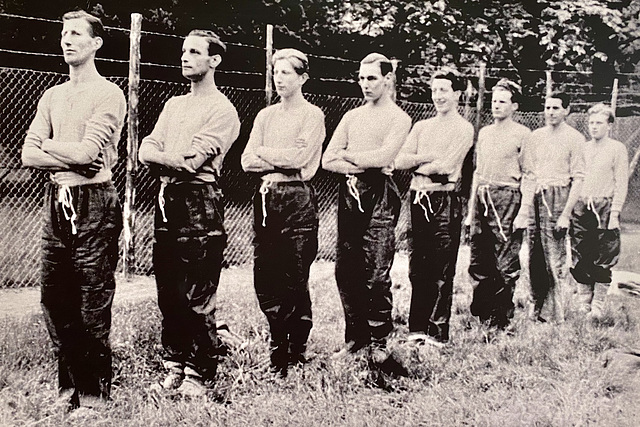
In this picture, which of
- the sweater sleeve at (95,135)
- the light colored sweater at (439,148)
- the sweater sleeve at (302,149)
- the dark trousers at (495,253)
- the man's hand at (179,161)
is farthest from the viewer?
the dark trousers at (495,253)

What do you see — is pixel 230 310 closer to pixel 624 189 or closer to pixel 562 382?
pixel 562 382

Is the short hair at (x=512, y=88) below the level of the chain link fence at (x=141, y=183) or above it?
above

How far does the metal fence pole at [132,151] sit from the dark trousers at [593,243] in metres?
2.14

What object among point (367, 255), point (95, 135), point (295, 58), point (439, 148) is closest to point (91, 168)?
point (95, 135)

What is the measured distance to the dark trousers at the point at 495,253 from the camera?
3498 mm

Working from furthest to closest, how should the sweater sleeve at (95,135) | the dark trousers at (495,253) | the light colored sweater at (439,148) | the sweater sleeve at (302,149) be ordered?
1. the dark trousers at (495,253)
2. the light colored sweater at (439,148)
3. the sweater sleeve at (302,149)
4. the sweater sleeve at (95,135)

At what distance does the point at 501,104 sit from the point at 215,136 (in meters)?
1.48

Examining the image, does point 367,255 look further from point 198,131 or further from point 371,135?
point 198,131

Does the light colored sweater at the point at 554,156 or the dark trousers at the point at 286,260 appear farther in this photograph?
the light colored sweater at the point at 554,156

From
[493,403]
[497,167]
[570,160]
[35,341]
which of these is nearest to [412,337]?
[493,403]

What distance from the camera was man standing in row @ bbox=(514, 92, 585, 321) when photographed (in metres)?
3.47

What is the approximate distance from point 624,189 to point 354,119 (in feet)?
4.59

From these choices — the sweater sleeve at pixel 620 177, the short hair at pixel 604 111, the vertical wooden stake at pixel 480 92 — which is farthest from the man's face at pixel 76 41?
the sweater sleeve at pixel 620 177

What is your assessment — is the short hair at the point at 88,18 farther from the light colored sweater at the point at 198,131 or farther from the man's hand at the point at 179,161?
the man's hand at the point at 179,161
